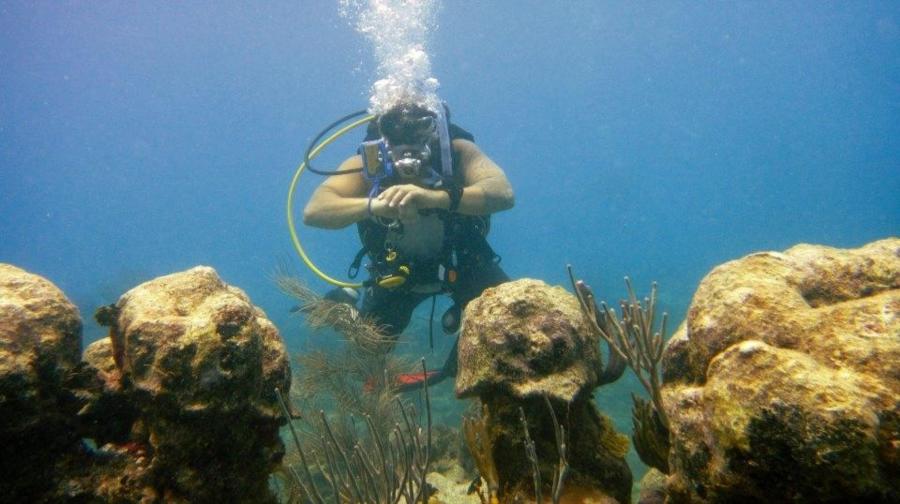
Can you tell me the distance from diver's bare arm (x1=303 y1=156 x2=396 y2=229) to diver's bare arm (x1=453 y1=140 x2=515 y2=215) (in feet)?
3.52

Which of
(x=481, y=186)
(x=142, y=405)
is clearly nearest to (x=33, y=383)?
(x=142, y=405)

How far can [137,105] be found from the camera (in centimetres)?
8300

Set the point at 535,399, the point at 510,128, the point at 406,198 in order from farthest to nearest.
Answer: the point at 510,128
the point at 406,198
the point at 535,399

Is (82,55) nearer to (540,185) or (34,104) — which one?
Result: (34,104)

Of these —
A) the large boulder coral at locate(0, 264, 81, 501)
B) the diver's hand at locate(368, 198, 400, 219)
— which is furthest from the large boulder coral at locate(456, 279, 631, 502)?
the large boulder coral at locate(0, 264, 81, 501)

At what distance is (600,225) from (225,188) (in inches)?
4763

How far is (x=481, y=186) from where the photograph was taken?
16.4ft

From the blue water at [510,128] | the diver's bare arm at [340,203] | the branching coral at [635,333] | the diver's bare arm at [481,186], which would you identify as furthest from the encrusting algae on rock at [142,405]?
the blue water at [510,128]

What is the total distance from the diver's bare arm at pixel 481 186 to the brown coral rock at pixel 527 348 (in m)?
2.16

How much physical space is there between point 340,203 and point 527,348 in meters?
3.26

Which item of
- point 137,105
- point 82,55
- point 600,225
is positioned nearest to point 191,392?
point 82,55

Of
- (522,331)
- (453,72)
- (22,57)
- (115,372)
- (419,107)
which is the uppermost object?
(453,72)

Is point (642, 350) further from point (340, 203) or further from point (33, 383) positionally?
point (340, 203)

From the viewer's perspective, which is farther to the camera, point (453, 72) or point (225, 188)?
point (225, 188)
